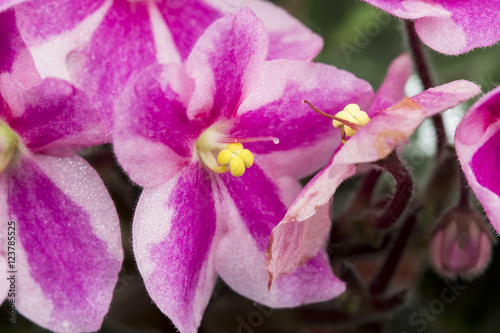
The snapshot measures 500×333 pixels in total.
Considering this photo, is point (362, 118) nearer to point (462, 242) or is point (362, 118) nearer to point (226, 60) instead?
point (226, 60)

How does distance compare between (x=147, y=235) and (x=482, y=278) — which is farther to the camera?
→ (x=482, y=278)

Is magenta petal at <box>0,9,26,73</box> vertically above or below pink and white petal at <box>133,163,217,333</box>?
above

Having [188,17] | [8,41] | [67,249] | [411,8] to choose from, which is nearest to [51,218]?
[67,249]

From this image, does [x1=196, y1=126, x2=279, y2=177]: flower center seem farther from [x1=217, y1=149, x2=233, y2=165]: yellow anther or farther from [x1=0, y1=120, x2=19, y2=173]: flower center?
[x1=0, y1=120, x2=19, y2=173]: flower center

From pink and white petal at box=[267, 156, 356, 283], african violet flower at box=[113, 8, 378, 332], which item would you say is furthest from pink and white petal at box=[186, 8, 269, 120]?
pink and white petal at box=[267, 156, 356, 283]

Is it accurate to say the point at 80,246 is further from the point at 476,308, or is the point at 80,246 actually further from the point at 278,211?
the point at 476,308

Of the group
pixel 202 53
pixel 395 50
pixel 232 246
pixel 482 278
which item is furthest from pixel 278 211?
pixel 395 50
